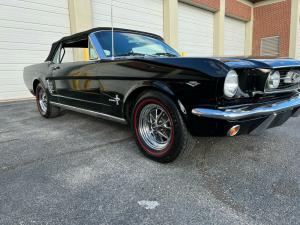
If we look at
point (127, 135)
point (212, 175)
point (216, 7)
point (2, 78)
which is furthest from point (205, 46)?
point (212, 175)

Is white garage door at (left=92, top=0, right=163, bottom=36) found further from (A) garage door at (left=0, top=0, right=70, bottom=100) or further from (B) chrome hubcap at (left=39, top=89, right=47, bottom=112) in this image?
(B) chrome hubcap at (left=39, top=89, right=47, bottom=112)

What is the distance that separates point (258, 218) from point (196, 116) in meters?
0.87

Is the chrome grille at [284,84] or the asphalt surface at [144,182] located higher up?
the chrome grille at [284,84]

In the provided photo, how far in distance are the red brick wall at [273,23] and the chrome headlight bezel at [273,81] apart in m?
13.7

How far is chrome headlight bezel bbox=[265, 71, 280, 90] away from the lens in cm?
213

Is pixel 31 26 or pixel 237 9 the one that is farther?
pixel 237 9

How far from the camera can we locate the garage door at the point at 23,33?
6430 millimetres

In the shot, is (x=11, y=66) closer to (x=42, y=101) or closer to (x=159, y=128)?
(x=42, y=101)

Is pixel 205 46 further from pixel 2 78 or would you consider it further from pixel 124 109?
pixel 124 109

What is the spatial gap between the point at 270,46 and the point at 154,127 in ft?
48.9

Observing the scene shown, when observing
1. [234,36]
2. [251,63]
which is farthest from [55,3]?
[234,36]

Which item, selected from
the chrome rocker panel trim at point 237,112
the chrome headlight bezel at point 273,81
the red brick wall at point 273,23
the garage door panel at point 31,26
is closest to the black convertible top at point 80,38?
the chrome rocker panel trim at point 237,112

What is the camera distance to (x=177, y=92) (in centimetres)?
211

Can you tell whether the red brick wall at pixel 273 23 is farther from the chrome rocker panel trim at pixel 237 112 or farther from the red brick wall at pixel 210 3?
the chrome rocker panel trim at pixel 237 112
